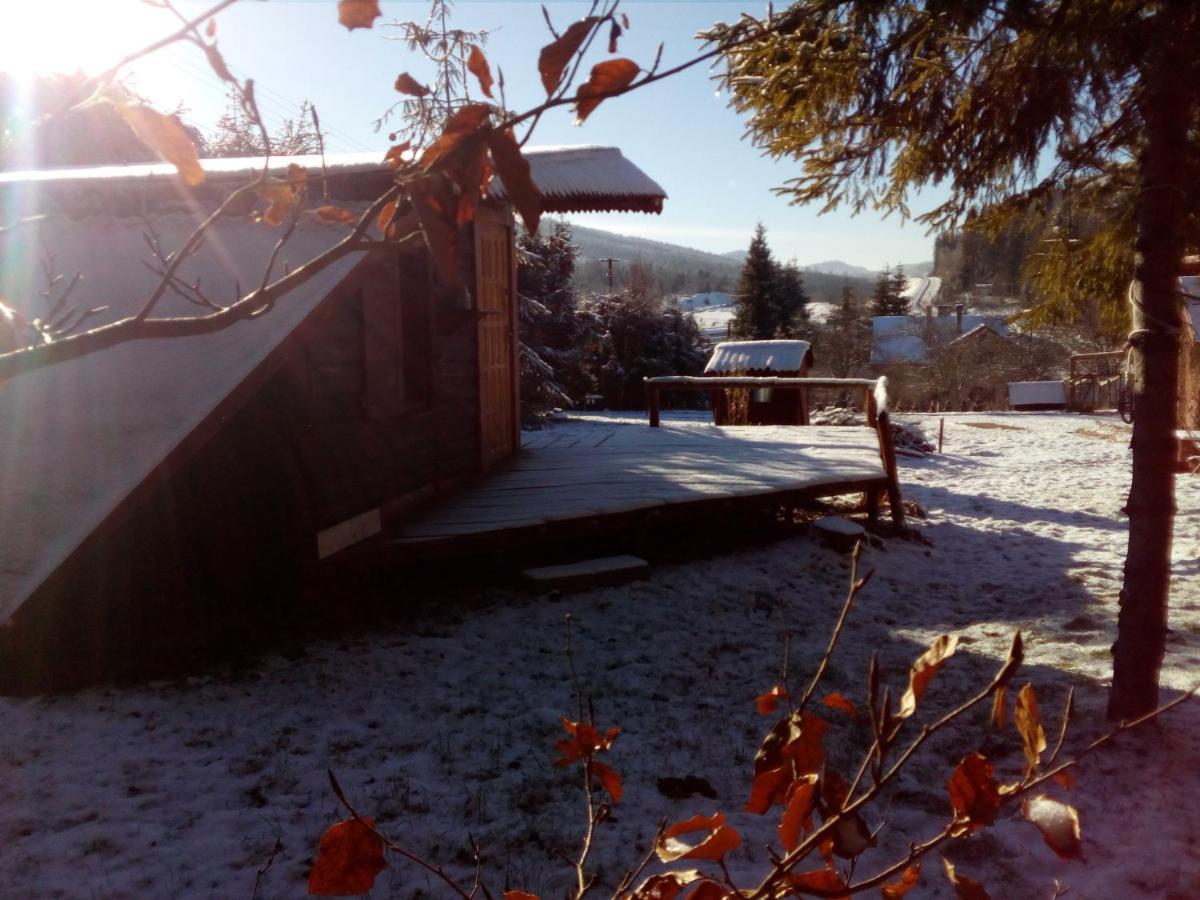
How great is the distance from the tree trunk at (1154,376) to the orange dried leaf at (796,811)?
3.35 metres

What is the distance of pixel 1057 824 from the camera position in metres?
1.13

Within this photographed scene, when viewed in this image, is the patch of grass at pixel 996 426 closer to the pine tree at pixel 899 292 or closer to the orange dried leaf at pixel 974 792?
the orange dried leaf at pixel 974 792

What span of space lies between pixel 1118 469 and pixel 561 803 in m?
12.8

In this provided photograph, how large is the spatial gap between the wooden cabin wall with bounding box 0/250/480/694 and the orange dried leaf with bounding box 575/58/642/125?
2.85m

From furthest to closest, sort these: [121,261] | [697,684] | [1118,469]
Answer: [1118,469] < [121,261] < [697,684]

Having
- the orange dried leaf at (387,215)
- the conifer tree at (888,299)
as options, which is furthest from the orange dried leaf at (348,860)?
the conifer tree at (888,299)

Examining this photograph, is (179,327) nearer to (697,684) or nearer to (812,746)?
(812,746)

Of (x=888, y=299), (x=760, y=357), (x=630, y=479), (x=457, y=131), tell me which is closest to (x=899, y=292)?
(x=888, y=299)

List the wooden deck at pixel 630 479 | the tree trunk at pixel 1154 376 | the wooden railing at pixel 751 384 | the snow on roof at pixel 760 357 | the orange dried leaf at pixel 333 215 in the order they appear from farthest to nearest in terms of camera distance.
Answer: the snow on roof at pixel 760 357
the wooden railing at pixel 751 384
the wooden deck at pixel 630 479
the tree trunk at pixel 1154 376
the orange dried leaf at pixel 333 215

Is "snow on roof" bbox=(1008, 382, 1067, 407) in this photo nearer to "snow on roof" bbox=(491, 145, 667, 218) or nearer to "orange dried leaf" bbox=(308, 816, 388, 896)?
"snow on roof" bbox=(491, 145, 667, 218)

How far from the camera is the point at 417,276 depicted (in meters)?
6.75

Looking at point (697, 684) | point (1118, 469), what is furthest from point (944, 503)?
point (697, 684)

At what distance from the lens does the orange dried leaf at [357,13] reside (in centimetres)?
108

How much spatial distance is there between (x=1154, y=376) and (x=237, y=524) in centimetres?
485
